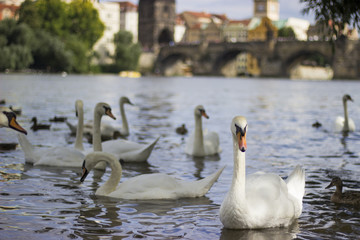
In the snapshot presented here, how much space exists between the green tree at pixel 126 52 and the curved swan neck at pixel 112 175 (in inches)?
3299

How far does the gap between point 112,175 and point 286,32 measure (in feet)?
378

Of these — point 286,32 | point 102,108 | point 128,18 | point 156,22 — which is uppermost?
point 128,18

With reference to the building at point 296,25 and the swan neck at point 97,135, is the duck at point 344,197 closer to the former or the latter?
the swan neck at point 97,135

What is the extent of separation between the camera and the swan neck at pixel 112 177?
6090 mm

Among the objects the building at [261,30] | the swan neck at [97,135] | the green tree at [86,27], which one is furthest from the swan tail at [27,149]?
the building at [261,30]

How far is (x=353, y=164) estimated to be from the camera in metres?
8.85

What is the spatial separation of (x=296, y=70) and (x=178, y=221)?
97.9 m

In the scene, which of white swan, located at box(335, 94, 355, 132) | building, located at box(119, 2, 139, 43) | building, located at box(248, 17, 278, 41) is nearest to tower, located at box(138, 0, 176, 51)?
building, located at box(119, 2, 139, 43)

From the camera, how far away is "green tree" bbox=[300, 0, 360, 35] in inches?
334

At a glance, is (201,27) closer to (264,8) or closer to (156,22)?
(156,22)

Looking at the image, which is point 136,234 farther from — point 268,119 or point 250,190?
point 268,119

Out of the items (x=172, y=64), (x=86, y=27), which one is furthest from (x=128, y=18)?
(x=86, y=27)

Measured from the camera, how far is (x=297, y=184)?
5.64 m

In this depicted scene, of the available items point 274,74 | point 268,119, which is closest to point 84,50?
point 274,74
